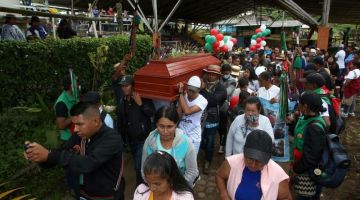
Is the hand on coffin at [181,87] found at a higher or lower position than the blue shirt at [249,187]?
higher

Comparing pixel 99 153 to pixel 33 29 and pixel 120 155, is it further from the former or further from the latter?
pixel 33 29

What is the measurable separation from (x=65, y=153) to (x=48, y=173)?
1.83m

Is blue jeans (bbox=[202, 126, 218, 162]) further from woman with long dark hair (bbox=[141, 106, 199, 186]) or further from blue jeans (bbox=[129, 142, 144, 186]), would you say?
woman with long dark hair (bbox=[141, 106, 199, 186])

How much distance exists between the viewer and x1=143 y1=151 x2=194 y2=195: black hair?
164 centimetres

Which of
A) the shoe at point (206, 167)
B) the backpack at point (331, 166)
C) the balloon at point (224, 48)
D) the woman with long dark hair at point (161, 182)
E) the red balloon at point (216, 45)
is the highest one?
the red balloon at point (216, 45)

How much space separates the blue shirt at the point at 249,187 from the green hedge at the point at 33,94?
239cm

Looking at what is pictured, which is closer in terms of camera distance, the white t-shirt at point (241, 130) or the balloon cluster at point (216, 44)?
the white t-shirt at point (241, 130)

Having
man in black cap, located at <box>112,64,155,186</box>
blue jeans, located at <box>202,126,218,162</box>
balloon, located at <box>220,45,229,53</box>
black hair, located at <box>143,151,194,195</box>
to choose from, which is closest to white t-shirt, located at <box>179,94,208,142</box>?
man in black cap, located at <box>112,64,155,186</box>

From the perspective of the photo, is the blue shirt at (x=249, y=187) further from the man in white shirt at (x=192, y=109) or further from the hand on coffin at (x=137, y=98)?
the hand on coffin at (x=137, y=98)

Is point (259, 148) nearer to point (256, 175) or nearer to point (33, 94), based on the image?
point (256, 175)

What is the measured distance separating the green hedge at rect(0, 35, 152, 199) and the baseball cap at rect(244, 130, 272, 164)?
2.51m

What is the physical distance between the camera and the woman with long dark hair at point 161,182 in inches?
64.5

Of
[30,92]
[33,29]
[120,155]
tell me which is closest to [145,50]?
[33,29]

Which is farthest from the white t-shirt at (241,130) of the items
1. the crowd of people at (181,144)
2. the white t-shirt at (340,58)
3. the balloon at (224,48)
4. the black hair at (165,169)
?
the white t-shirt at (340,58)
